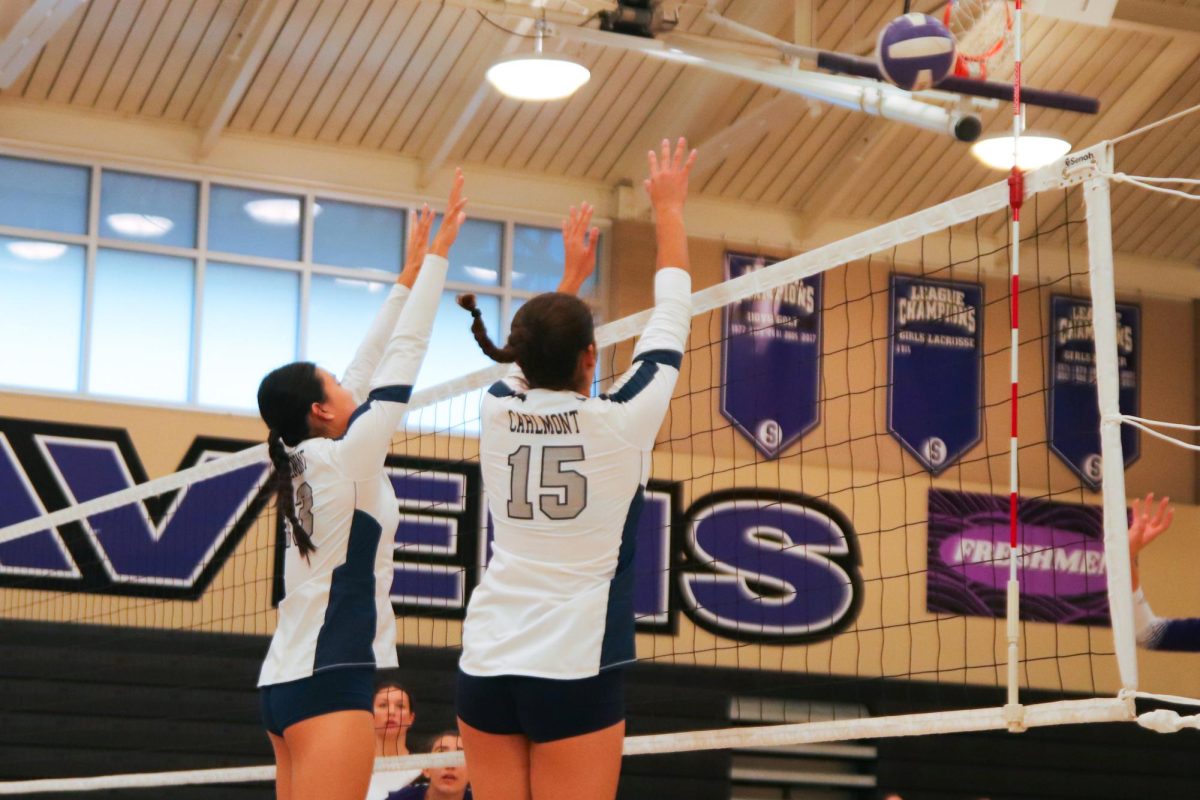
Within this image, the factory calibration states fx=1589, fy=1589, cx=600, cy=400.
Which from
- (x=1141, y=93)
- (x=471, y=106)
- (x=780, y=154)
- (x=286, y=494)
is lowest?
(x=286, y=494)

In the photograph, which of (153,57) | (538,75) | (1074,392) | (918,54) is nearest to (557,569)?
(918,54)

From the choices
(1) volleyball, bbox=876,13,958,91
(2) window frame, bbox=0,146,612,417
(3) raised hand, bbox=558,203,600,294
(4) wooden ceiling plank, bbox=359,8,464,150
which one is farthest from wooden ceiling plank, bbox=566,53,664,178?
(3) raised hand, bbox=558,203,600,294

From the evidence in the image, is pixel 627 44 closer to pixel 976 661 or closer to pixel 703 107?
pixel 703 107

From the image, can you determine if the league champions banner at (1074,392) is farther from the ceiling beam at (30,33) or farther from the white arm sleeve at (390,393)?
the white arm sleeve at (390,393)

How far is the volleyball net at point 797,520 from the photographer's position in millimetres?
14336

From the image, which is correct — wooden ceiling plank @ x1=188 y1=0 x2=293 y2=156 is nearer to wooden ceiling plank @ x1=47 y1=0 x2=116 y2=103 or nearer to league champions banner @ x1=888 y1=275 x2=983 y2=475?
wooden ceiling plank @ x1=47 y1=0 x2=116 y2=103

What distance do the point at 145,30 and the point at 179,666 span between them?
5.87 m

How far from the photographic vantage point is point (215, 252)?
608 inches

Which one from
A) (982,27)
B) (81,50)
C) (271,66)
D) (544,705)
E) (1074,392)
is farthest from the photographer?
(1074,392)

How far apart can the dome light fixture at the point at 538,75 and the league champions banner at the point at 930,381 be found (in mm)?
6230

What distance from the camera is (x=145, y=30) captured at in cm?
1480

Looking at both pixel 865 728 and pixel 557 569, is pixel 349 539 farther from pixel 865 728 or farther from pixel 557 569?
pixel 865 728

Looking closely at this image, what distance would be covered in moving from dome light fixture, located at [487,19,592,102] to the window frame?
3.95 m

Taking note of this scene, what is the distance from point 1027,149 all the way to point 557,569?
986 centimetres
